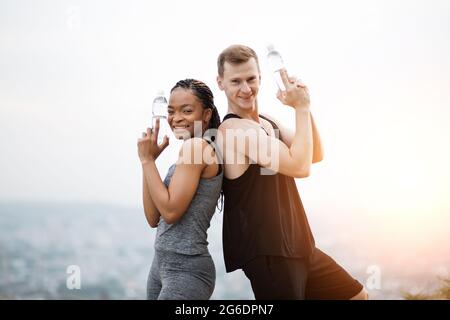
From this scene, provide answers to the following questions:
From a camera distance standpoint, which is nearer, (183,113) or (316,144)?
(183,113)

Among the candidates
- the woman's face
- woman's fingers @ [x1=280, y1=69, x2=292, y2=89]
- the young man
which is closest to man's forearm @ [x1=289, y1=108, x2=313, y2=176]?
the young man

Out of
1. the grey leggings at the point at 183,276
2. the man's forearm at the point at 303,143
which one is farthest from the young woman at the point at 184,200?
the man's forearm at the point at 303,143

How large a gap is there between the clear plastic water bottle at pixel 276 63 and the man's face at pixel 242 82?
67mm

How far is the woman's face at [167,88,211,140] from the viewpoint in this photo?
1.98 meters

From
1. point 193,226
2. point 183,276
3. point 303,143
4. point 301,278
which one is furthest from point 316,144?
point 183,276

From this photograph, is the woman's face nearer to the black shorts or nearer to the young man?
the young man

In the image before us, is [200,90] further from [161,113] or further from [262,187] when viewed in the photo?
[262,187]

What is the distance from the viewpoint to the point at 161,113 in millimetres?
2074

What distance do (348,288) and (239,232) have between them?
1.76 feet

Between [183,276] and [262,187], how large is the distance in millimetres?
448

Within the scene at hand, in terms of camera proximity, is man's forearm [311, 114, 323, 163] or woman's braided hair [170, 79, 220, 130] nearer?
woman's braided hair [170, 79, 220, 130]

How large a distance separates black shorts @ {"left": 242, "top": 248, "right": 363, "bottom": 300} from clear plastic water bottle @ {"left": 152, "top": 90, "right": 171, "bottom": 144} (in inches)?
22.4

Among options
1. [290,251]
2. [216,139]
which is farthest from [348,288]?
[216,139]

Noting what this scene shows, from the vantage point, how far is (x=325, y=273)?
2.18 m
